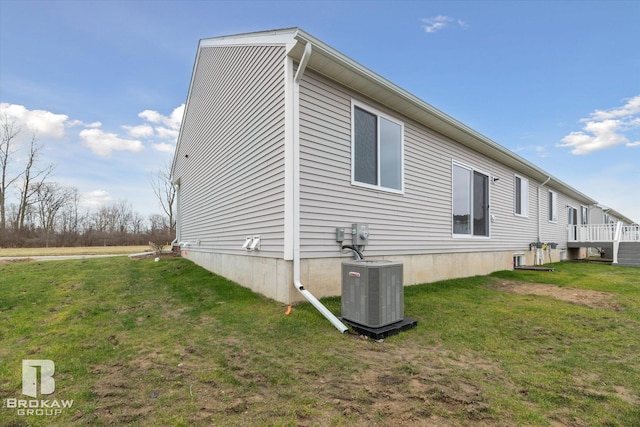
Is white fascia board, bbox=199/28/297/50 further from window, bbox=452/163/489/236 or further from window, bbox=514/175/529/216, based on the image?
window, bbox=514/175/529/216

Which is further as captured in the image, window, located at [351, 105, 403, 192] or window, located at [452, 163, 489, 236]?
window, located at [452, 163, 489, 236]

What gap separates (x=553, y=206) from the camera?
45.2 feet

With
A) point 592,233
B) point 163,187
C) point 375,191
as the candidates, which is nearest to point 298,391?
point 375,191

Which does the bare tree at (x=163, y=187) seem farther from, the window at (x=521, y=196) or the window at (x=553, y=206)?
the window at (x=553, y=206)

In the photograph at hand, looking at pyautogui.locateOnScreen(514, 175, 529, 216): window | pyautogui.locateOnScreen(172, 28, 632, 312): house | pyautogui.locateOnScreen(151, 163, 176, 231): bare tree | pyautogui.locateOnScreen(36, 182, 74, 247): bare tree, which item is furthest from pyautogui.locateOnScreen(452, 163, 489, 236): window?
pyautogui.locateOnScreen(36, 182, 74, 247): bare tree

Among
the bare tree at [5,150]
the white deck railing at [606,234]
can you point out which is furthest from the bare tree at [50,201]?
the white deck railing at [606,234]

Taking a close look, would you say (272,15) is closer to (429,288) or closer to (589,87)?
(429,288)

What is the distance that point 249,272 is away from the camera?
5.75 m

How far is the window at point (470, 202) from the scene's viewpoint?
8.15 metres

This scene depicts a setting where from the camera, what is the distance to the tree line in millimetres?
26031

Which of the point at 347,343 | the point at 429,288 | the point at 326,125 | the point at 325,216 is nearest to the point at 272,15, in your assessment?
the point at 326,125

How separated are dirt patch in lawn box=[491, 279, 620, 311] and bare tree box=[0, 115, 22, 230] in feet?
116

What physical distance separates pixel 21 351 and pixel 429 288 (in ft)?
20.1

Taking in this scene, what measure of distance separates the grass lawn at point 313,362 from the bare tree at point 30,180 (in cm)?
2968
